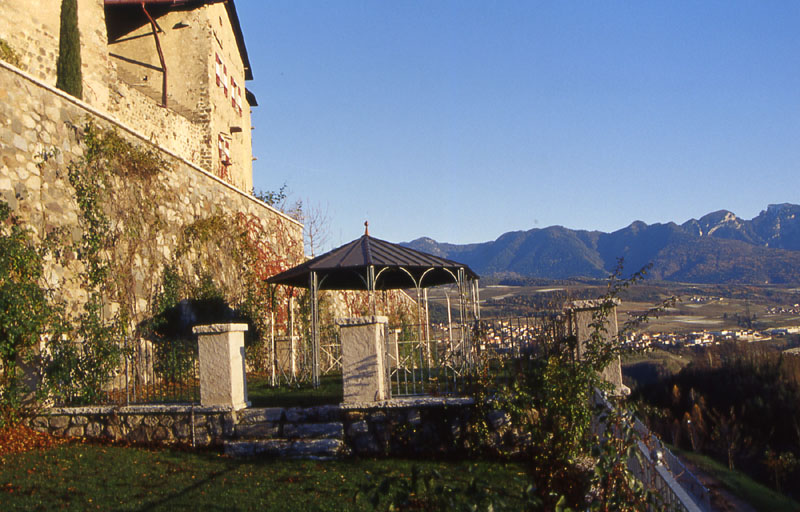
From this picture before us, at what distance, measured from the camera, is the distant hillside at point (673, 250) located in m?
101

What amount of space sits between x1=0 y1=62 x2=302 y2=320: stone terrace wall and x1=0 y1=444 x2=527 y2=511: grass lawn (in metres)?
2.94

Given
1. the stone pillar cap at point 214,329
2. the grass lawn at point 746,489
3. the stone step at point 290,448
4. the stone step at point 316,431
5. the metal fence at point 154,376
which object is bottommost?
the grass lawn at point 746,489

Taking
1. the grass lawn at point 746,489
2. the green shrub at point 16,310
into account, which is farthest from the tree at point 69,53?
the grass lawn at point 746,489

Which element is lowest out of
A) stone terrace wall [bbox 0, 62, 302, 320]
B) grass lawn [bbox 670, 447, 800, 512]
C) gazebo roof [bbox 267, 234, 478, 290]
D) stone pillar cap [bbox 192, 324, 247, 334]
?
grass lawn [bbox 670, 447, 800, 512]

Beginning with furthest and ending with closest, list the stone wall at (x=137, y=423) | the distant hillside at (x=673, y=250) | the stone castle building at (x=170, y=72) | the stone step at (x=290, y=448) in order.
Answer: the distant hillside at (x=673, y=250) → the stone castle building at (x=170, y=72) → the stone wall at (x=137, y=423) → the stone step at (x=290, y=448)

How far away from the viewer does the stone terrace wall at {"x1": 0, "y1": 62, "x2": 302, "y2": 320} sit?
795cm

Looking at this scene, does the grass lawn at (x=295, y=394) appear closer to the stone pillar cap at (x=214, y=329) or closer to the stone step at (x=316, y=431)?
the stone step at (x=316, y=431)

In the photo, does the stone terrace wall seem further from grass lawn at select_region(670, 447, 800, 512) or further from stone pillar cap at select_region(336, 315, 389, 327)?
grass lawn at select_region(670, 447, 800, 512)

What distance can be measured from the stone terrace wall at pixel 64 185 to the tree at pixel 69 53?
2.96 m

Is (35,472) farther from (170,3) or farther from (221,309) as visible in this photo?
(170,3)

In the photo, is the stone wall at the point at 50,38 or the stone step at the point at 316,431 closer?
the stone step at the point at 316,431

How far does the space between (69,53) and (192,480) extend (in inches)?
413

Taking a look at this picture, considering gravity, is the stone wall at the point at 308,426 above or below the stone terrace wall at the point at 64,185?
below

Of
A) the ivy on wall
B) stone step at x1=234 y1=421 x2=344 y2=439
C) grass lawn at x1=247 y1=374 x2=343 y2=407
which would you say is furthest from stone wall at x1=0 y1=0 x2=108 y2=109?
stone step at x1=234 y1=421 x2=344 y2=439
